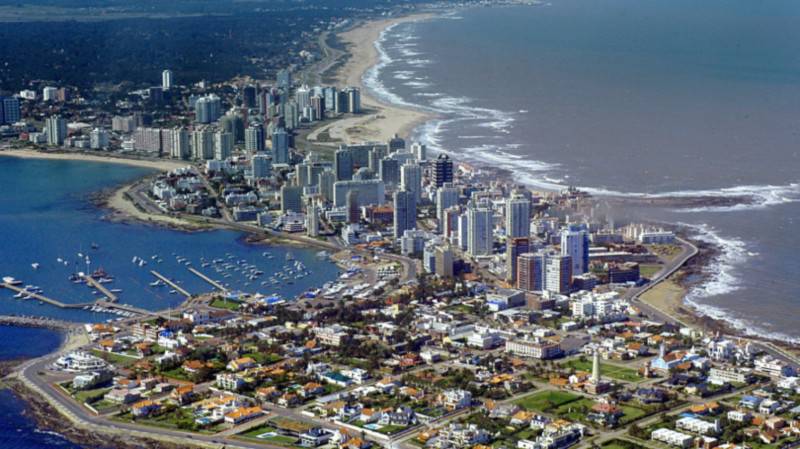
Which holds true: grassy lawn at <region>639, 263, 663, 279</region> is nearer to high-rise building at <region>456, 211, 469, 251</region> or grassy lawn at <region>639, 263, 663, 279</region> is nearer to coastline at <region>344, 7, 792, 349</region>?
coastline at <region>344, 7, 792, 349</region>

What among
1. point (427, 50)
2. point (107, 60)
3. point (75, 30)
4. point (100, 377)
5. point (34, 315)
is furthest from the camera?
point (75, 30)

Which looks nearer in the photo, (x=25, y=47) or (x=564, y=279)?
(x=564, y=279)

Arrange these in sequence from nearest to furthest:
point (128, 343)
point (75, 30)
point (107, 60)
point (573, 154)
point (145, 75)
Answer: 1. point (128, 343)
2. point (573, 154)
3. point (145, 75)
4. point (107, 60)
5. point (75, 30)

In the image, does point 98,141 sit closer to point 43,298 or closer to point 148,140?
point 148,140

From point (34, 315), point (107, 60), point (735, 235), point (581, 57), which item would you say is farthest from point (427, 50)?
point (34, 315)

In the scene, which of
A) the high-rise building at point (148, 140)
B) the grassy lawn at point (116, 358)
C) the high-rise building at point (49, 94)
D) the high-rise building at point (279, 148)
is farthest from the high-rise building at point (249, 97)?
the grassy lawn at point (116, 358)

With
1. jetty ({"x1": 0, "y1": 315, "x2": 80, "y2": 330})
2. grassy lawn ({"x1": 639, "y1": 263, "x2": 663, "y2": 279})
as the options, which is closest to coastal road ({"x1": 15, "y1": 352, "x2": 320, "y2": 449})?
jetty ({"x1": 0, "y1": 315, "x2": 80, "y2": 330})

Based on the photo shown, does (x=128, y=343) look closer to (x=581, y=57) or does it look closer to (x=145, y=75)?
(x=145, y=75)
